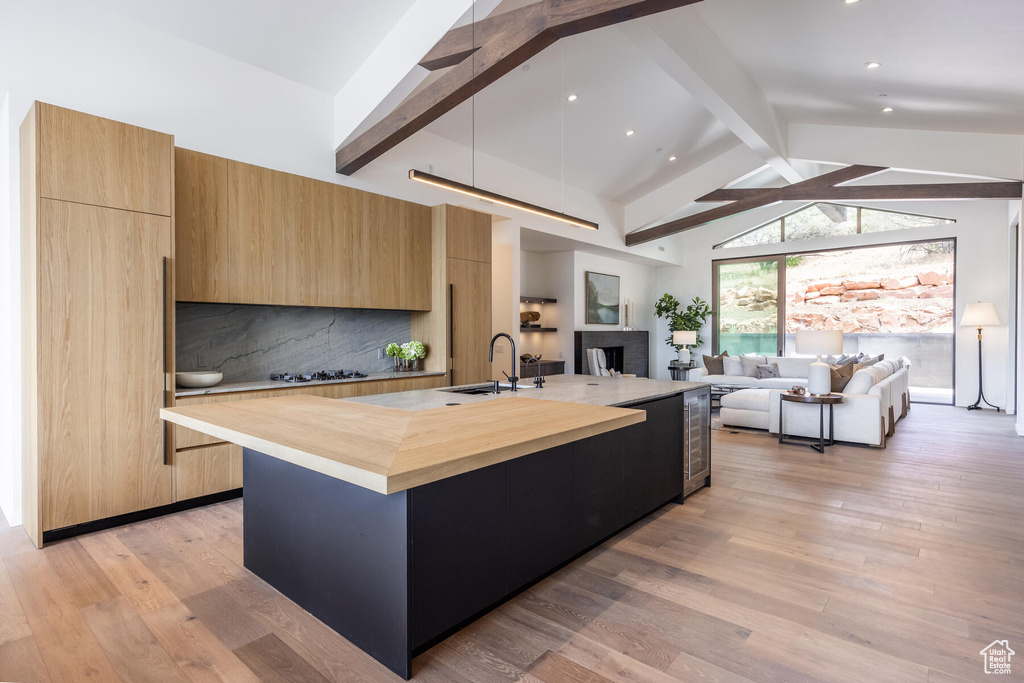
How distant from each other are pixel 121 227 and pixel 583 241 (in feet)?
18.9

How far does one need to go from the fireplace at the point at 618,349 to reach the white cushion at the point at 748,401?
2449 mm

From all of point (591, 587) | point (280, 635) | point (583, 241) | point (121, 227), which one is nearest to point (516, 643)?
point (591, 587)

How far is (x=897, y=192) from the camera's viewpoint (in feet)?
22.5

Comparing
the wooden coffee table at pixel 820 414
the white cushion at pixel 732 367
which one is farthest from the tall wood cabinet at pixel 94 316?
the white cushion at pixel 732 367

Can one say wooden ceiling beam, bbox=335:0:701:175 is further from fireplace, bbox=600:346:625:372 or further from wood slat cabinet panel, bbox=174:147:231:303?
fireplace, bbox=600:346:625:372

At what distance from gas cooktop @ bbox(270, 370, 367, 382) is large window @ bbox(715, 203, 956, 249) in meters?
8.69

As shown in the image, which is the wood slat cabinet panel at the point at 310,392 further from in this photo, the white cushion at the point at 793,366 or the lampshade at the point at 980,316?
the lampshade at the point at 980,316

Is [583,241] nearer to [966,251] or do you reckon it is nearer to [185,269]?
[185,269]

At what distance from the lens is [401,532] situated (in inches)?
65.0

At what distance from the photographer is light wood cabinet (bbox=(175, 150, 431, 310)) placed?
3.47 metres

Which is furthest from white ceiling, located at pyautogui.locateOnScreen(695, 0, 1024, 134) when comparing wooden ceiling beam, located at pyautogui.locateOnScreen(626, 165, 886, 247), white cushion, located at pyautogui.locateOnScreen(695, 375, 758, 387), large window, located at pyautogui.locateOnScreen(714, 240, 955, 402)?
white cushion, located at pyautogui.locateOnScreen(695, 375, 758, 387)
